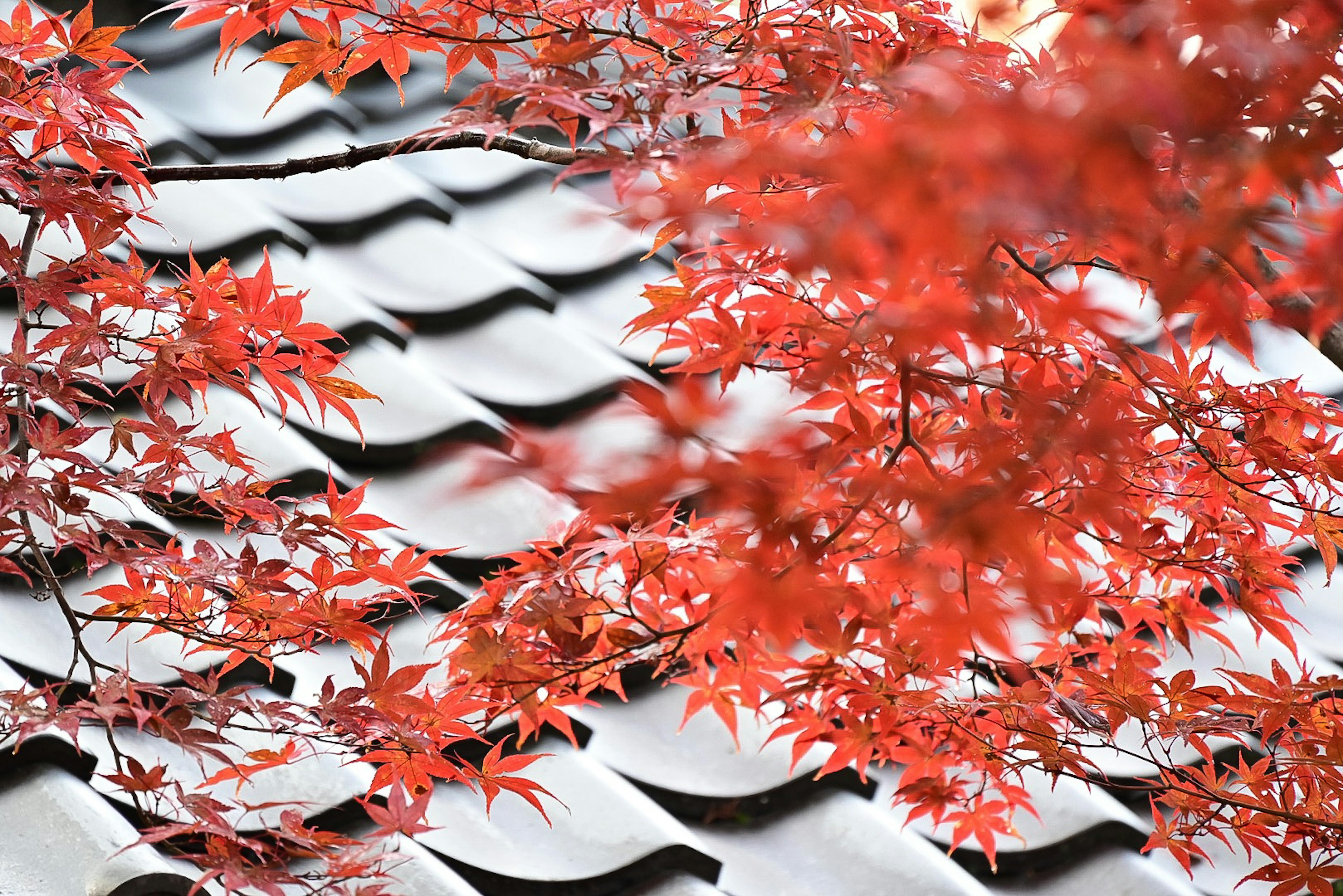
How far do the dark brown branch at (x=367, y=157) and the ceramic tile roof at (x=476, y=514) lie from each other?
0.11 metres

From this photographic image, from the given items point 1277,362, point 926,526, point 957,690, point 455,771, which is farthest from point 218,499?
point 1277,362

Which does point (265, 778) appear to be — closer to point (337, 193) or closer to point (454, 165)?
point (337, 193)

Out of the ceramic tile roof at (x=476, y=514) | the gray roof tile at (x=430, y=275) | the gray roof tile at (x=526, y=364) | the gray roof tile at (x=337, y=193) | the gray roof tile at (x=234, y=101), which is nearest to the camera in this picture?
the ceramic tile roof at (x=476, y=514)

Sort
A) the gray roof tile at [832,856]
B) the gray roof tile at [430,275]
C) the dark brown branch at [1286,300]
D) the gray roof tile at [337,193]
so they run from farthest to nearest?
the gray roof tile at [337,193] → the gray roof tile at [430,275] → the gray roof tile at [832,856] → the dark brown branch at [1286,300]

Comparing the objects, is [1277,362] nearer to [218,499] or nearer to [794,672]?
[794,672]

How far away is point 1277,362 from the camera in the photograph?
95.4 inches

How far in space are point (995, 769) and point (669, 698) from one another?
1.56 ft

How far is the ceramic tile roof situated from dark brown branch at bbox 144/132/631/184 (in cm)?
11

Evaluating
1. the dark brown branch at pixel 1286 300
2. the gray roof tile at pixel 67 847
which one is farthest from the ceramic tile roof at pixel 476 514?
the dark brown branch at pixel 1286 300

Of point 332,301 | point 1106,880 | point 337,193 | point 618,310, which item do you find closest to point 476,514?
point 332,301

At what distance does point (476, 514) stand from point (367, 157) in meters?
0.67

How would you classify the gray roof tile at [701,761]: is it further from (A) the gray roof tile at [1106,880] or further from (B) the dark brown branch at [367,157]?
(B) the dark brown branch at [367,157]

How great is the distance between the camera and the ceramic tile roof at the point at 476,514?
43.3 inches

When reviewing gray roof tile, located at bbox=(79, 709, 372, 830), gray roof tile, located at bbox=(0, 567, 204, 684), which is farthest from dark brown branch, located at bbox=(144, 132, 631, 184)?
gray roof tile, located at bbox=(79, 709, 372, 830)
